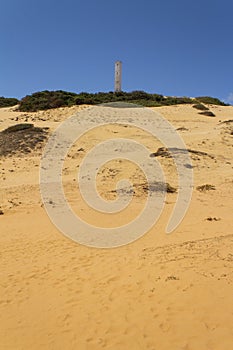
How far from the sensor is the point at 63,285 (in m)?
5.65

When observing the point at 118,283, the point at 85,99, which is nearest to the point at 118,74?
the point at 85,99

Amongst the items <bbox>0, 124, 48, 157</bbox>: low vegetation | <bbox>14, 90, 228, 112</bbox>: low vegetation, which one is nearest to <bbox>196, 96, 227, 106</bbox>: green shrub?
<bbox>14, 90, 228, 112</bbox>: low vegetation

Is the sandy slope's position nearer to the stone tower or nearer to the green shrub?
the green shrub

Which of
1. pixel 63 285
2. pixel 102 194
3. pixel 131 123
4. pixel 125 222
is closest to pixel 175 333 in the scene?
pixel 63 285

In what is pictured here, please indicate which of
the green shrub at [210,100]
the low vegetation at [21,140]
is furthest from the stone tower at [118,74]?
the low vegetation at [21,140]

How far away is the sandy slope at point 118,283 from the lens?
432 cm

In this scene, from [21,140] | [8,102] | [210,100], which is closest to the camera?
[21,140]

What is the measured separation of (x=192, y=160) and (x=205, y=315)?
1107cm

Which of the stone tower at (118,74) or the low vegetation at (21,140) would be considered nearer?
the low vegetation at (21,140)

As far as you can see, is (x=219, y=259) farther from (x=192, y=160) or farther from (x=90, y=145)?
(x=90, y=145)

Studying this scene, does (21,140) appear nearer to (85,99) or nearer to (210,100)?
(85,99)

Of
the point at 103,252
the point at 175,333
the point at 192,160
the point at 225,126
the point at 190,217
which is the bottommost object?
the point at 175,333

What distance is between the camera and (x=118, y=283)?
18.5 feet

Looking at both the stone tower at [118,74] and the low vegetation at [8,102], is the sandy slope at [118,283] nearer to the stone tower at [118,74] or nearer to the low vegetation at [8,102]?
the low vegetation at [8,102]
